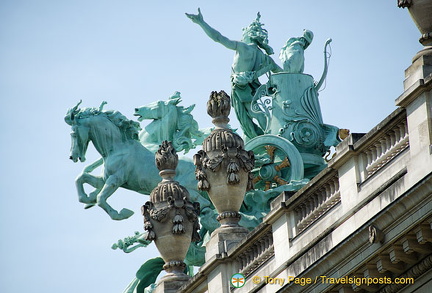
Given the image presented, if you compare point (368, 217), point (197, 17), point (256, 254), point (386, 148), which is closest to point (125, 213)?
point (197, 17)

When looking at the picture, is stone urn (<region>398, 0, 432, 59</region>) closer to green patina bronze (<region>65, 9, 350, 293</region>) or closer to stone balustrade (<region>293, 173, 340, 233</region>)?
stone balustrade (<region>293, 173, 340, 233</region>)

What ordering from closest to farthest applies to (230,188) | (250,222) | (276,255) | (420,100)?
(420,100)
(276,255)
(230,188)
(250,222)

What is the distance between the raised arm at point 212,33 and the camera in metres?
41.5

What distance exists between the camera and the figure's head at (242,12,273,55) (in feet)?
138

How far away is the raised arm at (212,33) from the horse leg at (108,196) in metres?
3.73

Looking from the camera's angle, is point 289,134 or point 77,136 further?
point 77,136

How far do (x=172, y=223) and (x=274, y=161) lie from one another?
30.6ft

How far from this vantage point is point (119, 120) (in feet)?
137

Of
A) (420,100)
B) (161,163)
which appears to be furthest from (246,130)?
(420,100)

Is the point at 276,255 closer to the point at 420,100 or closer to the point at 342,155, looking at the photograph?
the point at 342,155

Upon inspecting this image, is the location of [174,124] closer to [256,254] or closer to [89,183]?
[89,183]

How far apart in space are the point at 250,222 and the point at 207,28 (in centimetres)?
583

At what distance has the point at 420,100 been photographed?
2369 cm

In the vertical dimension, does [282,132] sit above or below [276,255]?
above
